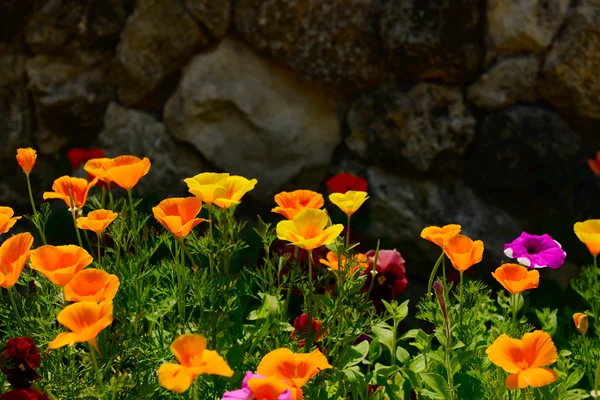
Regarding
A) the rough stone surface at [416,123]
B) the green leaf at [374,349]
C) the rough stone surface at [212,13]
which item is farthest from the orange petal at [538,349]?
the rough stone surface at [212,13]

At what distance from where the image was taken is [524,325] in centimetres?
146

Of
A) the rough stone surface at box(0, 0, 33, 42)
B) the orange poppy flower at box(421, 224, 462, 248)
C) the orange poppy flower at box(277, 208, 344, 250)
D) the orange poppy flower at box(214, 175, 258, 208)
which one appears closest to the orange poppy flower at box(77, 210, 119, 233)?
the orange poppy flower at box(214, 175, 258, 208)

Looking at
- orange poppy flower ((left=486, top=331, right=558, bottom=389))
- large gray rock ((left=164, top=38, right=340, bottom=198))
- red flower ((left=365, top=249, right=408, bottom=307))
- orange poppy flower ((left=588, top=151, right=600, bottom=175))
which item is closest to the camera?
orange poppy flower ((left=486, top=331, right=558, bottom=389))

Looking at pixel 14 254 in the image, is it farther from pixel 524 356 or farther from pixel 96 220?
pixel 524 356

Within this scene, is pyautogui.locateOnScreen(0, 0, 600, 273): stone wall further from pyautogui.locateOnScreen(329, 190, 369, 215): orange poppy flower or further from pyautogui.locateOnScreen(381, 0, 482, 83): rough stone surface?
pyautogui.locateOnScreen(329, 190, 369, 215): orange poppy flower

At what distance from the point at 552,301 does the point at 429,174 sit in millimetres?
665

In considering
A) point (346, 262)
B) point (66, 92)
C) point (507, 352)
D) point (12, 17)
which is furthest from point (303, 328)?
point (12, 17)

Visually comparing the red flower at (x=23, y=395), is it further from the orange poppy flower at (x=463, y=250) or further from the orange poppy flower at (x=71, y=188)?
the orange poppy flower at (x=463, y=250)

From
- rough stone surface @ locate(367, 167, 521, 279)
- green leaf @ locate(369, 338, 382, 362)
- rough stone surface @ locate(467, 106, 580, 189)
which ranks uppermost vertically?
green leaf @ locate(369, 338, 382, 362)

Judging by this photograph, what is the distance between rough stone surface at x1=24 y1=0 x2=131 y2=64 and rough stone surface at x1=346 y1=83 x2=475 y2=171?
0.94 m

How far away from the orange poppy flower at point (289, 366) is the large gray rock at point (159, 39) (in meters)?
1.86

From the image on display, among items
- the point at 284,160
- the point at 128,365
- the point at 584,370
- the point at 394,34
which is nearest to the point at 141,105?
the point at 284,160

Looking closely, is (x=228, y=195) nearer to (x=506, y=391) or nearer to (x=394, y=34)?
(x=506, y=391)

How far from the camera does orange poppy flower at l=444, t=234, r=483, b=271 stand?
1.27m
